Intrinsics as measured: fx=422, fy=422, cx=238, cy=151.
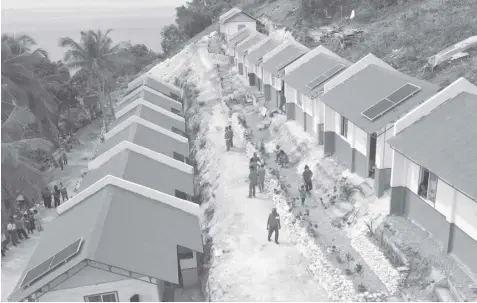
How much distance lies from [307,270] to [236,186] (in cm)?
799

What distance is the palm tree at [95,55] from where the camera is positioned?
35.3m

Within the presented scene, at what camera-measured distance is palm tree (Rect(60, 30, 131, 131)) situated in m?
35.3

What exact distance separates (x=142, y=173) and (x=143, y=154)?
2.14m

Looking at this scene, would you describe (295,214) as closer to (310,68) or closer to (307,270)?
(307,270)

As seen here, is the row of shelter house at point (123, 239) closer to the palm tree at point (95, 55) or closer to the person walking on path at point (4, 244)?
the person walking on path at point (4, 244)

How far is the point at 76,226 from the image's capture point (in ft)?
54.2

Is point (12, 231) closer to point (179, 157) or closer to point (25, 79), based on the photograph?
point (179, 157)

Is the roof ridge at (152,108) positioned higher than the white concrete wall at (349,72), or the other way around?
the white concrete wall at (349,72)

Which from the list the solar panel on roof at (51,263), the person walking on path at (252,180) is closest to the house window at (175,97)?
the person walking on path at (252,180)

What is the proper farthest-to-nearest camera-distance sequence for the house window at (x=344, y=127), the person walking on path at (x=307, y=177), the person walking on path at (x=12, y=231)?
the person walking on path at (x=12, y=231) → the house window at (x=344, y=127) → the person walking on path at (x=307, y=177)

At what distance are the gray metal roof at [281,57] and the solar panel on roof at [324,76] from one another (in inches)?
230

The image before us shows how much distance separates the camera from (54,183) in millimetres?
29828

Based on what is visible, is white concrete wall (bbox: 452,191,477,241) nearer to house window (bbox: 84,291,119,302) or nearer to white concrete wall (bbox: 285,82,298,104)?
house window (bbox: 84,291,119,302)

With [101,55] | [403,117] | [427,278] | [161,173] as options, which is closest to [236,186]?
[161,173]
